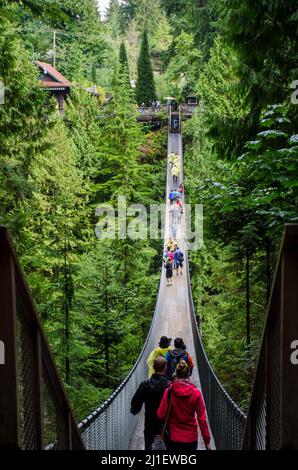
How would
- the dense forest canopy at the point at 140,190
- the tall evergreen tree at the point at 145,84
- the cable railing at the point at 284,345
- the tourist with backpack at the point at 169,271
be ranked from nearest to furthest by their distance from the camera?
the cable railing at the point at 284,345
the dense forest canopy at the point at 140,190
the tourist with backpack at the point at 169,271
the tall evergreen tree at the point at 145,84

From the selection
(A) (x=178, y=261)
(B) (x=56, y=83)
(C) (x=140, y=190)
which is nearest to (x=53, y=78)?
(B) (x=56, y=83)

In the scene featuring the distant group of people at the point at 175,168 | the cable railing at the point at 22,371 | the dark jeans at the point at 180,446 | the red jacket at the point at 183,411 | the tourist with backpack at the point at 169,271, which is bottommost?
the dark jeans at the point at 180,446

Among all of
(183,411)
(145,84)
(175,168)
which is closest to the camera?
(183,411)

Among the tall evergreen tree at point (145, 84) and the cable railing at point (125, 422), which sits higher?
the tall evergreen tree at point (145, 84)

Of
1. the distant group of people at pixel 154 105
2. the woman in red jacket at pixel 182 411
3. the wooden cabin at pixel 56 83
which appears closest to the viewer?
the woman in red jacket at pixel 182 411

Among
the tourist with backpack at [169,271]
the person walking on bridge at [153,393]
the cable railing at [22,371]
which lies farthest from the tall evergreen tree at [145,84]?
the cable railing at [22,371]

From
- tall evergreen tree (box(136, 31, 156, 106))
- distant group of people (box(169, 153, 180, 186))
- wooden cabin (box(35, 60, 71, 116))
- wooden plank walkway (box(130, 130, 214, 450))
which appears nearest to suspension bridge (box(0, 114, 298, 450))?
wooden plank walkway (box(130, 130, 214, 450))

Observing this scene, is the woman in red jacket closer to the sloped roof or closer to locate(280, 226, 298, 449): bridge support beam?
locate(280, 226, 298, 449): bridge support beam

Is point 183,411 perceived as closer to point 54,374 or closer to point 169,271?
point 54,374

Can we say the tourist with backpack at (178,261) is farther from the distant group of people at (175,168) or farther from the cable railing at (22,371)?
the cable railing at (22,371)
